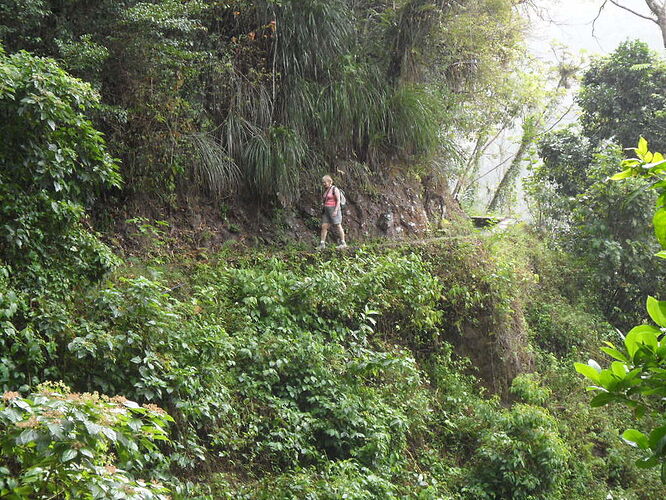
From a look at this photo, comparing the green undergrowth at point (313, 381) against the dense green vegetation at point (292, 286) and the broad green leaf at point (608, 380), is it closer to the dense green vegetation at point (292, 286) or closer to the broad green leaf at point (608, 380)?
the dense green vegetation at point (292, 286)

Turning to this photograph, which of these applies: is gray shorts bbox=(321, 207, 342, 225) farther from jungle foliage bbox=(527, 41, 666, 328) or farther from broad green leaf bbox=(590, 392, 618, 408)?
broad green leaf bbox=(590, 392, 618, 408)

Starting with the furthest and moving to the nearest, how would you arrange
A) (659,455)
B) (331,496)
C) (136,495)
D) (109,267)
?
(109,267)
(331,496)
(136,495)
(659,455)

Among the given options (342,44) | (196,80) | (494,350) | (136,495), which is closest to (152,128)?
(196,80)

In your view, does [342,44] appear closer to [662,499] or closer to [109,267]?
[109,267]

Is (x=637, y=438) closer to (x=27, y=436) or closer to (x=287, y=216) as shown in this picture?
(x=27, y=436)

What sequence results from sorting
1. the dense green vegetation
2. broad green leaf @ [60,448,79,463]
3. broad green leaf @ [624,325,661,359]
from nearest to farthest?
broad green leaf @ [624,325,661,359], broad green leaf @ [60,448,79,463], the dense green vegetation

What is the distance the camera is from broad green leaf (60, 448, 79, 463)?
2701mm

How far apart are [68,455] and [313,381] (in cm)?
445

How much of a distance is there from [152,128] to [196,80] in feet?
4.69

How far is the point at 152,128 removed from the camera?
30.0 ft

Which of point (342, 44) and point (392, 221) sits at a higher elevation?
point (342, 44)

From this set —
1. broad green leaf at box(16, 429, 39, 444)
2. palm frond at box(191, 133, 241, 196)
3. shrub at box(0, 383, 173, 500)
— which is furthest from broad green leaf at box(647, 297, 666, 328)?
palm frond at box(191, 133, 241, 196)

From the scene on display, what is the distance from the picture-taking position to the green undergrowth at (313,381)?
192 inches

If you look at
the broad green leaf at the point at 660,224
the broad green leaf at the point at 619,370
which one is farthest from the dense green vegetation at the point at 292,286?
the broad green leaf at the point at 660,224
